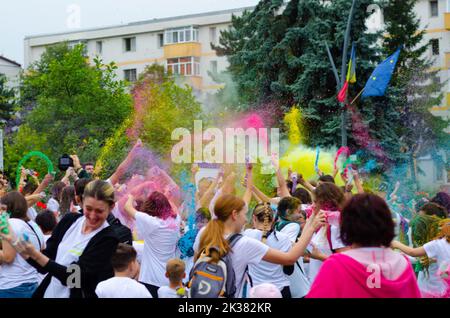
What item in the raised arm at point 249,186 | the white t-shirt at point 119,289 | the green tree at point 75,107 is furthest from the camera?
the green tree at point 75,107

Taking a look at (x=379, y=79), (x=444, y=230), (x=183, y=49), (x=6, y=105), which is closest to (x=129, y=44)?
(x=183, y=49)

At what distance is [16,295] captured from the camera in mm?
7242

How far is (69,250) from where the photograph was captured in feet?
19.2

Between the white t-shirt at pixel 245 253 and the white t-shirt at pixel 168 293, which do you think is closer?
the white t-shirt at pixel 245 253

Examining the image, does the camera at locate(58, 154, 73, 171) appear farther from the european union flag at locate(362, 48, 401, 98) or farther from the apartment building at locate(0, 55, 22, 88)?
the apartment building at locate(0, 55, 22, 88)

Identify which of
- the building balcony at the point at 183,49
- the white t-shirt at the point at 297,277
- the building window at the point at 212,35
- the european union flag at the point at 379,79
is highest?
the building window at the point at 212,35

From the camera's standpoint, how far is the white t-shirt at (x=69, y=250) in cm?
579

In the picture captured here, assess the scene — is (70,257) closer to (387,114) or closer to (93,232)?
(93,232)

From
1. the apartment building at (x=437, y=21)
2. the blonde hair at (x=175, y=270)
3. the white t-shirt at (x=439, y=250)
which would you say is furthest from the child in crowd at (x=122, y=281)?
the apartment building at (x=437, y=21)

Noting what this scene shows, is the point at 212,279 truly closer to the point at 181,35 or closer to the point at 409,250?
the point at 409,250

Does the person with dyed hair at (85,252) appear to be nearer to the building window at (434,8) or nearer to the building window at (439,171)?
the building window at (439,171)

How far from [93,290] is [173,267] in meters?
1.01

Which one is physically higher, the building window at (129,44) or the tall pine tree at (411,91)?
the building window at (129,44)
